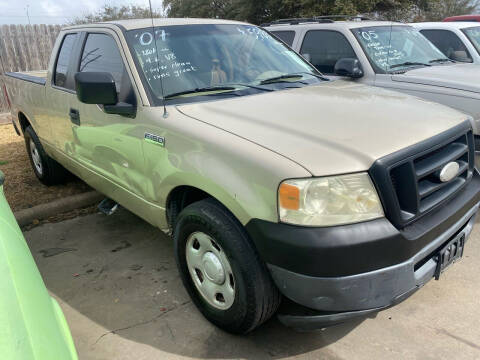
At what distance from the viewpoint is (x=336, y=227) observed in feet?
6.47

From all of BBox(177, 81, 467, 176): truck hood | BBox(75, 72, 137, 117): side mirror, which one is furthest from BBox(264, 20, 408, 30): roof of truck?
BBox(75, 72, 137, 117): side mirror

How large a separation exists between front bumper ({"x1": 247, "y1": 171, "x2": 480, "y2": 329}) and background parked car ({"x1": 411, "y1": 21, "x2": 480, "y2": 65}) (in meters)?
5.40

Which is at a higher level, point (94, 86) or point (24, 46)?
point (24, 46)

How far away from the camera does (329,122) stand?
7.90 feet

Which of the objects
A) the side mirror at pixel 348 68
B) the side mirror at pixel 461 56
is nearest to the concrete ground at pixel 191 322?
the side mirror at pixel 348 68

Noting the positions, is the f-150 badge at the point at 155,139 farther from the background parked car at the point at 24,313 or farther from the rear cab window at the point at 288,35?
the rear cab window at the point at 288,35

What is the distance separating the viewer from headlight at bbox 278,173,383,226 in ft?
6.48

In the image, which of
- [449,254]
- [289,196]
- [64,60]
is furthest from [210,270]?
[64,60]

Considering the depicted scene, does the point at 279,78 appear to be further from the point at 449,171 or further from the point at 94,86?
the point at 449,171

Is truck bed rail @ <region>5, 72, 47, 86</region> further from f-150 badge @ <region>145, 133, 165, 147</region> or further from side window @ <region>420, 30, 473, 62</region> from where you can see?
side window @ <region>420, 30, 473, 62</region>

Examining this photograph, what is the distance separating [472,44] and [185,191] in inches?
235

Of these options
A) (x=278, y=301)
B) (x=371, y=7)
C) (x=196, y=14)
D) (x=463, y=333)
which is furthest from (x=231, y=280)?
(x=196, y=14)

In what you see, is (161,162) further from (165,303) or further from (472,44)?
(472,44)

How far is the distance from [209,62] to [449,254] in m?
2.06
